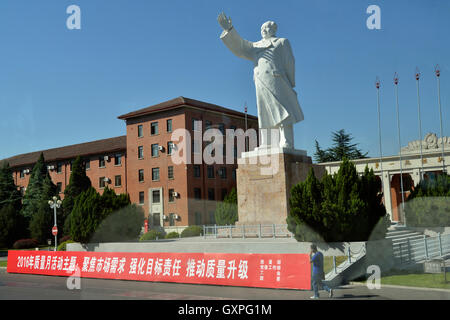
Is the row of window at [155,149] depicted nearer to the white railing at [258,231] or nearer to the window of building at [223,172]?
the window of building at [223,172]

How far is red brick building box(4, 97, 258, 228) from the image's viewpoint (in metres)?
44.7

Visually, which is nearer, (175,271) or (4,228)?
(175,271)

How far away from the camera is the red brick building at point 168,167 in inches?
1761

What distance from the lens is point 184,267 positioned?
1487cm

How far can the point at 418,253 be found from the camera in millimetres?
16359

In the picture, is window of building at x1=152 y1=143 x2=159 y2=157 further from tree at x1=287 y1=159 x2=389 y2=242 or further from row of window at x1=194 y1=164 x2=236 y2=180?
tree at x1=287 y1=159 x2=389 y2=242

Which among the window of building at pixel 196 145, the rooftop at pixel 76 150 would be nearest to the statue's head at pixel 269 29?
the window of building at pixel 196 145

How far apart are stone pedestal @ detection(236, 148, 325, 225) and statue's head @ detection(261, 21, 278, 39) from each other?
5.48 metres

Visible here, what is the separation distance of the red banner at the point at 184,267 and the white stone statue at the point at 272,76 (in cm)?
813

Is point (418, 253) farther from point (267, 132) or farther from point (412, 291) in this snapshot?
point (267, 132)

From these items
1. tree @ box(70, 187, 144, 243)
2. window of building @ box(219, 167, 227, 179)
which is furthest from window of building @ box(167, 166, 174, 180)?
tree @ box(70, 187, 144, 243)

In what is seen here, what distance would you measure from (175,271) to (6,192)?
40.8 meters

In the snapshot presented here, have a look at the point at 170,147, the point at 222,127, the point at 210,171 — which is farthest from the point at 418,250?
the point at 222,127
